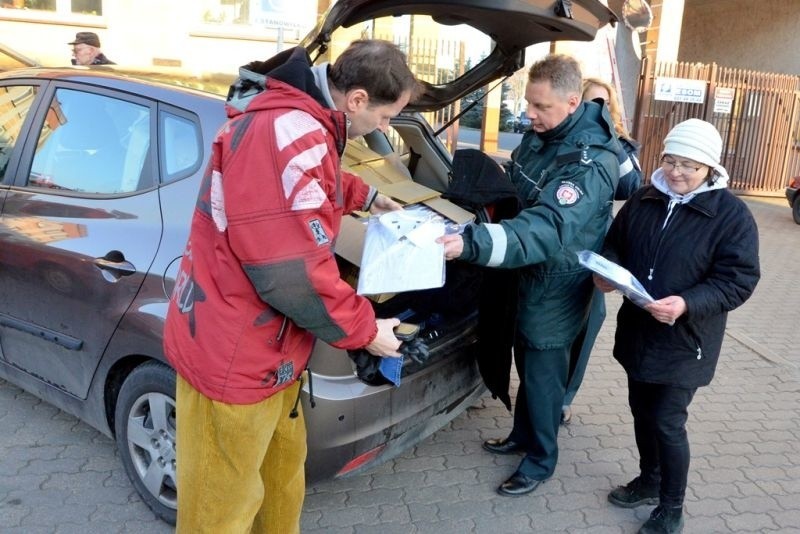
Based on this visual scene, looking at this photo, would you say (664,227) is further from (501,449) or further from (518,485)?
(501,449)

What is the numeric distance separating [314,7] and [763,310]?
377 inches

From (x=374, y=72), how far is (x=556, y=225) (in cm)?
103

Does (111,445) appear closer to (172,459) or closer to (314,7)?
(172,459)

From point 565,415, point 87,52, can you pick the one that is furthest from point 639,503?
point 87,52

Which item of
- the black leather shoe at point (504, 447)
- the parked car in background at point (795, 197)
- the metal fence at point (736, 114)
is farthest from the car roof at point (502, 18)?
the metal fence at point (736, 114)

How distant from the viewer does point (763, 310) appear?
6277 millimetres

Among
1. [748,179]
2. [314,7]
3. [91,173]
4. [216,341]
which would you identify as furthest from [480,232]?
[748,179]

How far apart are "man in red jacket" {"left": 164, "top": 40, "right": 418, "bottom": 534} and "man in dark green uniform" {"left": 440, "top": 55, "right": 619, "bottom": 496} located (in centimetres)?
64

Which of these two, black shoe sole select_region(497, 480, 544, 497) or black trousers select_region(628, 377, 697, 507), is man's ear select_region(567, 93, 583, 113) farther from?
black shoe sole select_region(497, 480, 544, 497)

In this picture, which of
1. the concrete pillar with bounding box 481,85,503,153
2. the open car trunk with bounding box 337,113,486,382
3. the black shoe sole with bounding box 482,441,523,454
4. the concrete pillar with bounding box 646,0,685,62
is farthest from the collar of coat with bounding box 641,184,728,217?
the concrete pillar with bounding box 481,85,503,153

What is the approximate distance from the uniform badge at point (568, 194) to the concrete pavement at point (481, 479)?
1.35 metres

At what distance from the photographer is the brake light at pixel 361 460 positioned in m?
2.49

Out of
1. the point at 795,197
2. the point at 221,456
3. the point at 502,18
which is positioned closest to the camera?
A: the point at 221,456

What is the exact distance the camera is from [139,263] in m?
2.53
